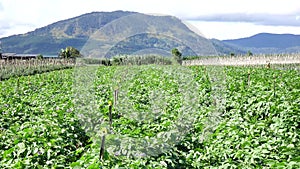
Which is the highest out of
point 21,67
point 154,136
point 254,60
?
point 154,136

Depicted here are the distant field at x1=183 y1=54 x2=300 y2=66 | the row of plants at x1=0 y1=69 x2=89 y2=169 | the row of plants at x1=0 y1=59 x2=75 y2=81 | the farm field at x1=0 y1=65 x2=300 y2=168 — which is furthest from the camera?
the distant field at x1=183 y1=54 x2=300 y2=66

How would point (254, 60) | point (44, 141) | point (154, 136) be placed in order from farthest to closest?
point (254, 60) → point (44, 141) → point (154, 136)

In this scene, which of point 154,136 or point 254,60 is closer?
point 154,136

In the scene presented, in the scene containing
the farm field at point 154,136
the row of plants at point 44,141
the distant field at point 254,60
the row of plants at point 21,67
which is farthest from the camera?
the distant field at point 254,60

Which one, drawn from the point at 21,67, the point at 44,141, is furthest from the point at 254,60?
the point at 44,141

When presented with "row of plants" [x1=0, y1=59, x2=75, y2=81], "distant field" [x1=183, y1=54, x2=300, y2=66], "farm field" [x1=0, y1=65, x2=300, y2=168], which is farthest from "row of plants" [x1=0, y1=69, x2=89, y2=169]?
"distant field" [x1=183, y1=54, x2=300, y2=66]

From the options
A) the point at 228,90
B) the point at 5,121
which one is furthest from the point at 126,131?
the point at 228,90

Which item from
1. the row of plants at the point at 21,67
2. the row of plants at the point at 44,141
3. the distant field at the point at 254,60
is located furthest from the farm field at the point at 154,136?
the distant field at the point at 254,60

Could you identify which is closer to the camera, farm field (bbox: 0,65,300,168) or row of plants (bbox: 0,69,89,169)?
farm field (bbox: 0,65,300,168)

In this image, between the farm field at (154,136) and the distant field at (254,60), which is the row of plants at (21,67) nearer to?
the distant field at (254,60)

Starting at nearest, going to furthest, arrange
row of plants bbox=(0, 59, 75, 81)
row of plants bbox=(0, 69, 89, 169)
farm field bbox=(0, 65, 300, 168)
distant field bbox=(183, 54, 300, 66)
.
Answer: farm field bbox=(0, 65, 300, 168), row of plants bbox=(0, 69, 89, 169), row of plants bbox=(0, 59, 75, 81), distant field bbox=(183, 54, 300, 66)

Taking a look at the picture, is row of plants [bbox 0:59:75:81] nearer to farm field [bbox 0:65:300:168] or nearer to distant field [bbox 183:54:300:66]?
distant field [bbox 183:54:300:66]

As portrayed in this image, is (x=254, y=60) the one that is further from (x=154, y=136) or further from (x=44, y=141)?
(x=44, y=141)

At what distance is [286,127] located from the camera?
6.52 meters
